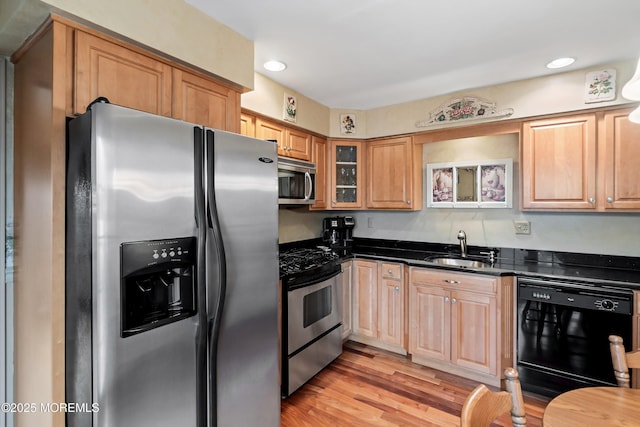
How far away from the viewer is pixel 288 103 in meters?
2.76

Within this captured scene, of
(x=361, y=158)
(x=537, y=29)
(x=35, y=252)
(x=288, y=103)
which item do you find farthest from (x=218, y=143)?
(x=361, y=158)

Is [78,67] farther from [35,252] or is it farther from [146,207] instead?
[35,252]

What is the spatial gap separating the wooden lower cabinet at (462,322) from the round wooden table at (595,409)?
132cm

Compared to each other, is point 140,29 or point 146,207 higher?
point 140,29

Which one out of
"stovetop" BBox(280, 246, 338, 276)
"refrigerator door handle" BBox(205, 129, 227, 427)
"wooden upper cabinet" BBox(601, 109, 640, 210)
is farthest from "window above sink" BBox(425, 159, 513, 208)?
"refrigerator door handle" BBox(205, 129, 227, 427)

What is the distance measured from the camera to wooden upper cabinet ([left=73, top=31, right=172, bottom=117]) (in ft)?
4.18

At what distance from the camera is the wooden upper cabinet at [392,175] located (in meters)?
3.21

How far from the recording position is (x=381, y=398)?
2.33 m

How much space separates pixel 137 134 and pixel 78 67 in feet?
1.44

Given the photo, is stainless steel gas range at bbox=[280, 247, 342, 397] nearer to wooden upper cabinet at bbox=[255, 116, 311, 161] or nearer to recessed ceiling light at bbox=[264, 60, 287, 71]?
wooden upper cabinet at bbox=[255, 116, 311, 161]

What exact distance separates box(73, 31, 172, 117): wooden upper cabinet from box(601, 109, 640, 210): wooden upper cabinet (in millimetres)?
2960

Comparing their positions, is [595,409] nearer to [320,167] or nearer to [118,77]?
[118,77]

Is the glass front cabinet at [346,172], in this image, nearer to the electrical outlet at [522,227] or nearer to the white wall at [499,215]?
the white wall at [499,215]

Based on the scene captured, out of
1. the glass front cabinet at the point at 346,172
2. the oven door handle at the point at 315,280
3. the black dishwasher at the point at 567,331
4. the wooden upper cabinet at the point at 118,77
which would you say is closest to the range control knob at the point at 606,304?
the black dishwasher at the point at 567,331
